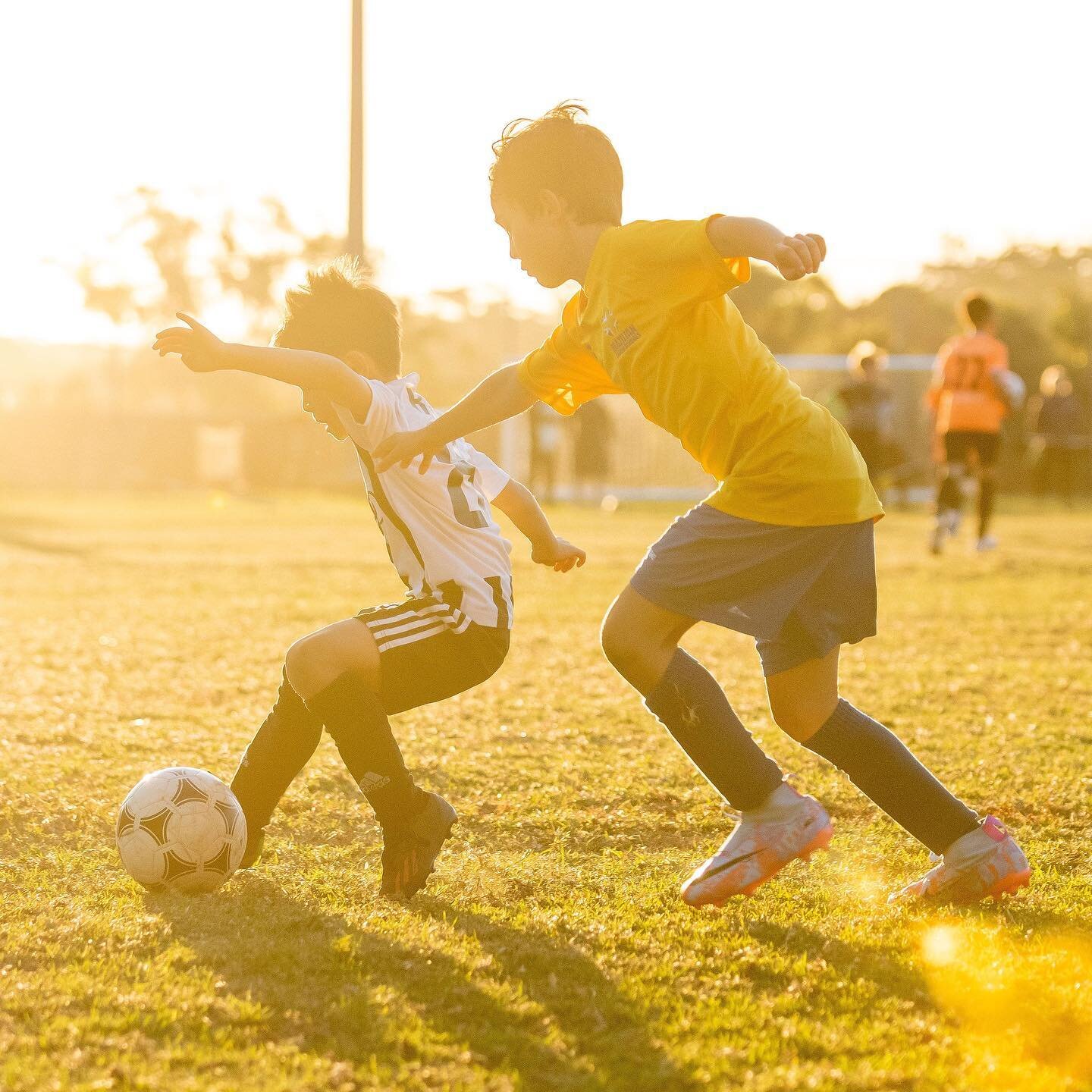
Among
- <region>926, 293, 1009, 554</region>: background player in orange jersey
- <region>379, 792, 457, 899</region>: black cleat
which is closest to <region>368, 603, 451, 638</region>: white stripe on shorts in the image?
<region>379, 792, 457, 899</region>: black cleat

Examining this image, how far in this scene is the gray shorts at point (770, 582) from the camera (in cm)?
310

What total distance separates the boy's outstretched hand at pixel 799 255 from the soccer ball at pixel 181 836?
1.69 m

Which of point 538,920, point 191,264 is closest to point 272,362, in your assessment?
point 538,920

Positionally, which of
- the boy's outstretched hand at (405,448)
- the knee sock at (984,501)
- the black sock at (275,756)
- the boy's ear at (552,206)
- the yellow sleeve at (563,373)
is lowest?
the knee sock at (984,501)

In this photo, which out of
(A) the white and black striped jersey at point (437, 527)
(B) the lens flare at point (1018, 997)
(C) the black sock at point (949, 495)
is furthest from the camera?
(C) the black sock at point (949, 495)

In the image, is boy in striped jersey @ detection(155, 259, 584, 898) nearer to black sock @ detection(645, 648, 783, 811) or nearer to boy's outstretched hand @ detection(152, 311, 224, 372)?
boy's outstretched hand @ detection(152, 311, 224, 372)

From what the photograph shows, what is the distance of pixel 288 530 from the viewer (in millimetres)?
17016

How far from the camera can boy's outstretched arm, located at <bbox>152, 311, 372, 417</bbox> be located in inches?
123

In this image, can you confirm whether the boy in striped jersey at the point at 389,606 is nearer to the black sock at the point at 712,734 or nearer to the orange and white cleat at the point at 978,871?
the black sock at the point at 712,734

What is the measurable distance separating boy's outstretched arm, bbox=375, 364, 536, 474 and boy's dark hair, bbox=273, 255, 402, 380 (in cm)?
25

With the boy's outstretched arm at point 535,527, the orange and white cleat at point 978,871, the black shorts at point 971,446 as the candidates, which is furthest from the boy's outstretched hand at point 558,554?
the black shorts at point 971,446

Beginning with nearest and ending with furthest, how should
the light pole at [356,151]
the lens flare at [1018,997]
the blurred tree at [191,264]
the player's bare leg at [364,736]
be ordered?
1. the lens flare at [1018,997]
2. the player's bare leg at [364,736]
3. the light pole at [356,151]
4. the blurred tree at [191,264]

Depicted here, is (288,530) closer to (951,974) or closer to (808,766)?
(808,766)

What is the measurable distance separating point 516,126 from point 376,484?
811 millimetres
